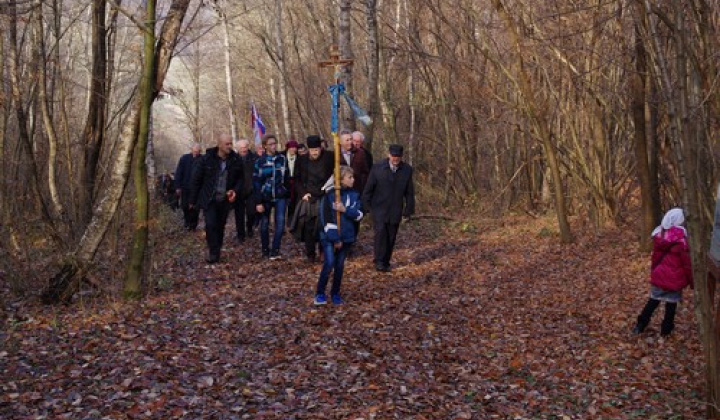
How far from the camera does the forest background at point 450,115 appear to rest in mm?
9266

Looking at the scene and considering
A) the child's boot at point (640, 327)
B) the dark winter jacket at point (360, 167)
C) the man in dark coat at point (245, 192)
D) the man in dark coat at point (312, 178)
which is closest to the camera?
the child's boot at point (640, 327)

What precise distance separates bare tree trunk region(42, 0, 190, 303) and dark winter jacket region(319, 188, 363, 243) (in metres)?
2.46

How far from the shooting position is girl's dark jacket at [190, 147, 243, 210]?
12188 millimetres

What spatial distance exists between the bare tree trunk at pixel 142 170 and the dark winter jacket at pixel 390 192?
12.8 feet

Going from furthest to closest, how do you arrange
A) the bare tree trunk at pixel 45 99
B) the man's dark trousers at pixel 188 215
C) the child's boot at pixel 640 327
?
the man's dark trousers at pixel 188 215 < the bare tree trunk at pixel 45 99 < the child's boot at pixel 640 327

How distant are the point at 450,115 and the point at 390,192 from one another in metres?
13.0

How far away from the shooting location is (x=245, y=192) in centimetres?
1369

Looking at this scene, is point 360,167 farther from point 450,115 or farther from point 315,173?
point 450,115

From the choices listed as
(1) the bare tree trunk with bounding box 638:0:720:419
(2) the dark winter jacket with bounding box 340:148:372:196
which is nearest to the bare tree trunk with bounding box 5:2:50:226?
(2) the dark winter jacket with bounding box 340:148:372:196

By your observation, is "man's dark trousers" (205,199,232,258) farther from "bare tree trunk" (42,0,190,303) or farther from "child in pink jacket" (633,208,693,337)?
"child in pink jacket" (633,208,693,337)

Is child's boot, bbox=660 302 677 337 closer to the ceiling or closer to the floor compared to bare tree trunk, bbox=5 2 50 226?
closer to the floor

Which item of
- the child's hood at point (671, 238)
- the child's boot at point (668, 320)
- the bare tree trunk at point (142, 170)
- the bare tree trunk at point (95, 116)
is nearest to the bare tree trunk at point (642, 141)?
the child's hood at point (671, 238)

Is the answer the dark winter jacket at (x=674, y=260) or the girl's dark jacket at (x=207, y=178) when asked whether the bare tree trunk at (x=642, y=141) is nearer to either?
the dark winter jacket at (x=674, y=260)

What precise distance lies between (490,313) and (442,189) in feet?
50.4
